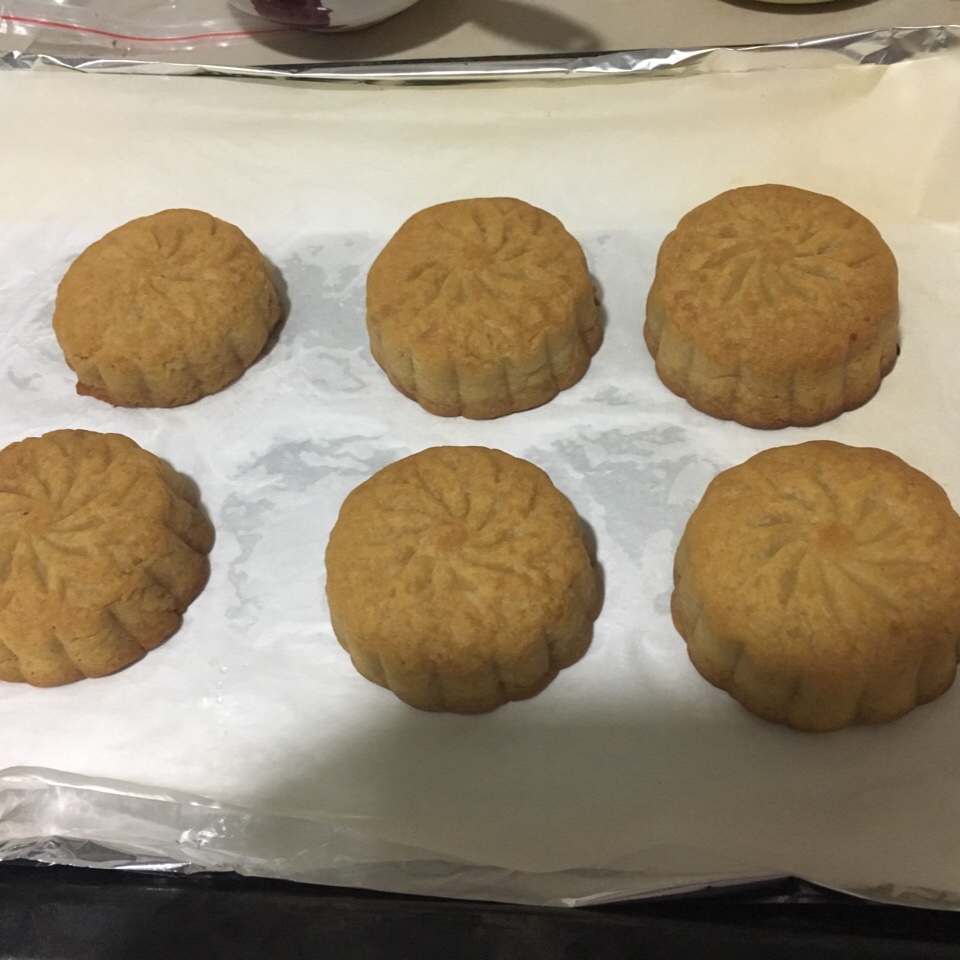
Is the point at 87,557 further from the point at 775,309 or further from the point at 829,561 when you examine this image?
the point at 775,309

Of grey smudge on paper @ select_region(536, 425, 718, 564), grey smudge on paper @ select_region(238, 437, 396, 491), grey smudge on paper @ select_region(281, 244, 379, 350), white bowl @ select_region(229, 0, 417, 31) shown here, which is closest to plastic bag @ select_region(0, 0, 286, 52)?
white bowl @ select_region(229, 0, 417, 31)

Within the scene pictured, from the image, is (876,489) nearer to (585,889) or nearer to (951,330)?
(951,330)

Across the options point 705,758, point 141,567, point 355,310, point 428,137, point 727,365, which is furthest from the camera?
point 428,137

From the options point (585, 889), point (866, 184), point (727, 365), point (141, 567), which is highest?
point (866, 184)

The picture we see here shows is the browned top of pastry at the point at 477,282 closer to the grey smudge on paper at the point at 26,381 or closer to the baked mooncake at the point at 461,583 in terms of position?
the baked mooncake at the point at 461,583

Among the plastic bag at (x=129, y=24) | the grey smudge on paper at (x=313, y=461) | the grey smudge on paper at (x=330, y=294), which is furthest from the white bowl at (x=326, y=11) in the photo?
the grey smudge on paper at (x=313, y=461)

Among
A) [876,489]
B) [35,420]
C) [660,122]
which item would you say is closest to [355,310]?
[35,420]
